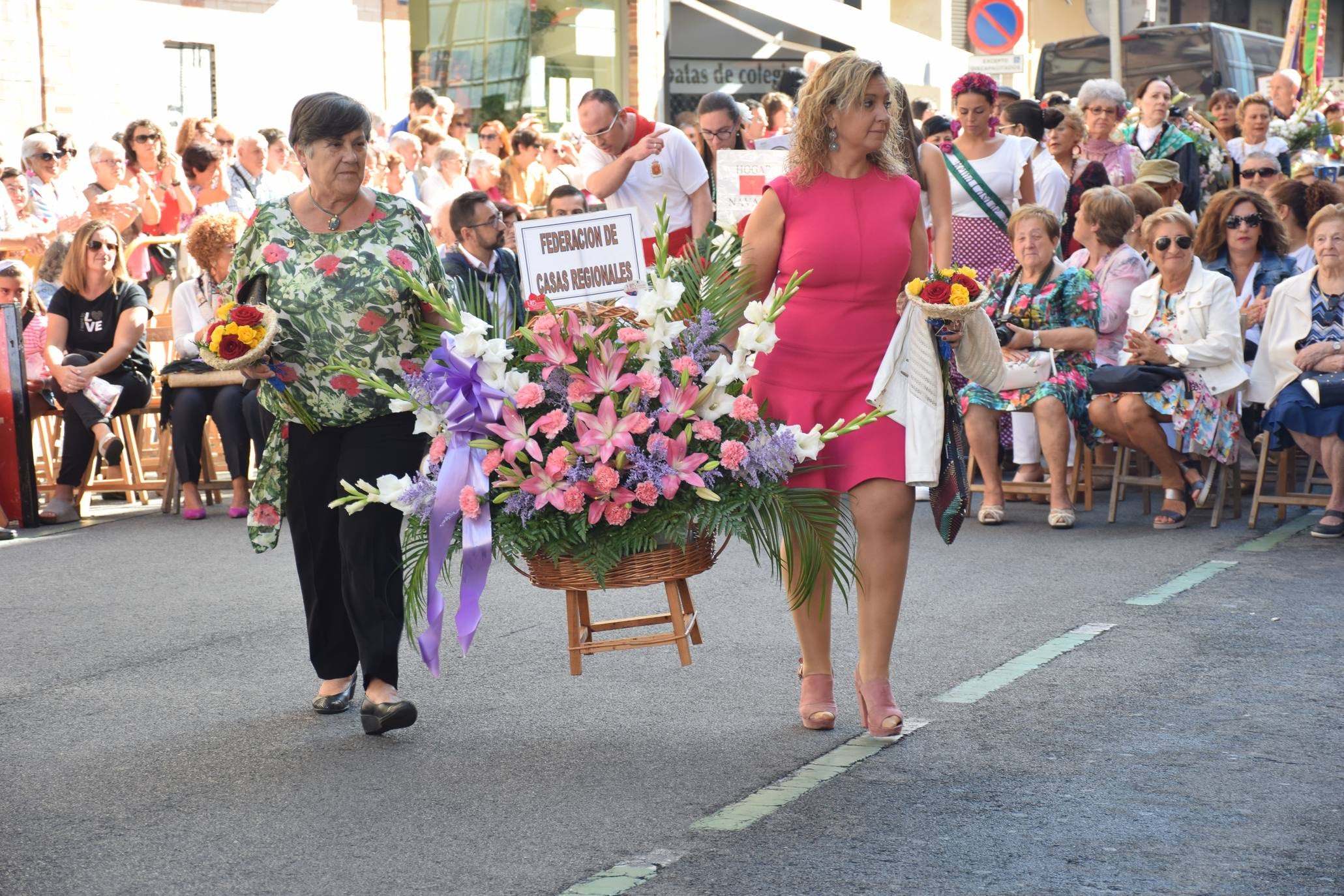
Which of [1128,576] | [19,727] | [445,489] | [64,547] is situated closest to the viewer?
[445,489]

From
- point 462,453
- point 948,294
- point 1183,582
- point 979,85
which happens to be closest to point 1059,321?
point 979,85

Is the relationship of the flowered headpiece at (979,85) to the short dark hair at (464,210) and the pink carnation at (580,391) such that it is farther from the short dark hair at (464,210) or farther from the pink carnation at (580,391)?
the pink carnation at (580,391)

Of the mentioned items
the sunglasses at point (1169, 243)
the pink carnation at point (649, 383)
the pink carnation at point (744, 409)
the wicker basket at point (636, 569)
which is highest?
the sunglasses at point (1169, 243)

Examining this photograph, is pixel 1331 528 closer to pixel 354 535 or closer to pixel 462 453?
pixel 354 535

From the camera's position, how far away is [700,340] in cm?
514

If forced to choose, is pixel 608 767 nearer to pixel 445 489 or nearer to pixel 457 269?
pixel 445 489

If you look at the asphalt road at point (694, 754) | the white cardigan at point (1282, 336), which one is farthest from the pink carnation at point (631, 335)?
the white cardigan at point (1282, 336)

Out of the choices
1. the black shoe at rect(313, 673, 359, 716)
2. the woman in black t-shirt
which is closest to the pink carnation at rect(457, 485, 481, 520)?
the black shoe at rect(313, 673, 359, 716)

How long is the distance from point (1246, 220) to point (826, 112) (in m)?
6.20

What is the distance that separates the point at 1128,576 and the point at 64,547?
6.05 meters

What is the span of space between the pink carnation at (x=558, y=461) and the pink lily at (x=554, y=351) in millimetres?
254

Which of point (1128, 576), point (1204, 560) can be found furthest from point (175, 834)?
point (1204, 560)

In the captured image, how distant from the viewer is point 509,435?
16.2ft

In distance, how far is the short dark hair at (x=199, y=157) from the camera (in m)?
13.5
